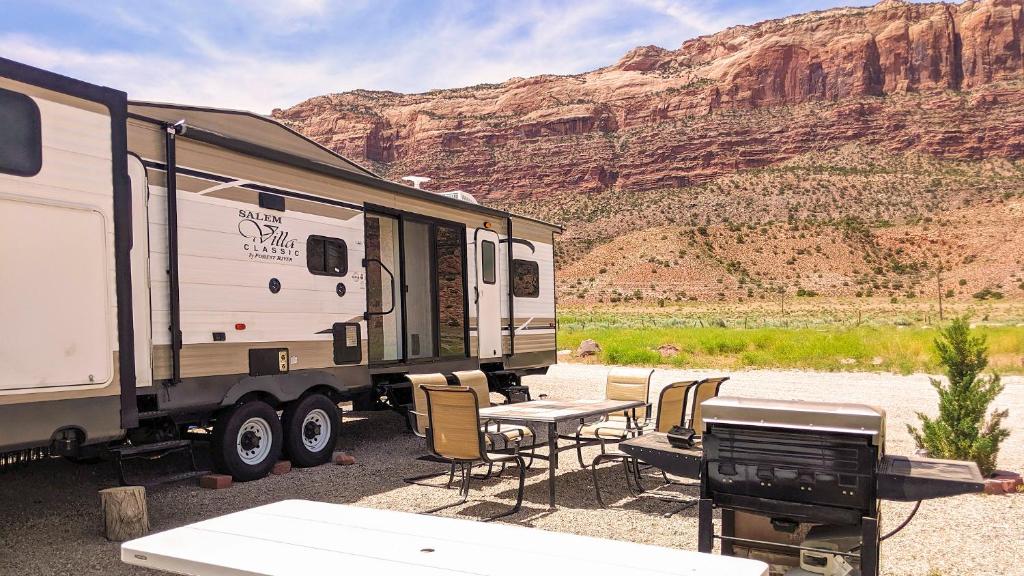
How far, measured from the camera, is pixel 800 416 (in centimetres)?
339

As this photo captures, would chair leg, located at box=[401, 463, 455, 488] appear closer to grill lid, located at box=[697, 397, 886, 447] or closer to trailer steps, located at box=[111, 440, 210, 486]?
trailer steps, located at box=[111, 440, 210, 486]

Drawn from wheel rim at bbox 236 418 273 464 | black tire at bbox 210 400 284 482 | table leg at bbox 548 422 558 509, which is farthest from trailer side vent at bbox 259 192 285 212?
table leg at bbox 548 422 558 509

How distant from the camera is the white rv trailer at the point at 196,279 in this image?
518 cm

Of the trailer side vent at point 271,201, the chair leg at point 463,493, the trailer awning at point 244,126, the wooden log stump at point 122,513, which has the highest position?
the trailer awning at point 244,126

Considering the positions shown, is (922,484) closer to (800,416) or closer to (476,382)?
(800,416)

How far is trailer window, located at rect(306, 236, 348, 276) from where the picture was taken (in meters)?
7.95

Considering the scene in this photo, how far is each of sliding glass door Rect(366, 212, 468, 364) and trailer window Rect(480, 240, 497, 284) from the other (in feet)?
1.37

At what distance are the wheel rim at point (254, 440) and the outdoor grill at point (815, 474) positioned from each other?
4800mm

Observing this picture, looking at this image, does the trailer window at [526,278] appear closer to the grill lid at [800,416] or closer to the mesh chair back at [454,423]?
the mesh chair back at [454,423]

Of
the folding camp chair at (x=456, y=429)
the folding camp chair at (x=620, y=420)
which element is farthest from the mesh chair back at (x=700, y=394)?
the folding camp chair at (x=456, y=429)

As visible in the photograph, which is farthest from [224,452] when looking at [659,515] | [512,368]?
[512,368]

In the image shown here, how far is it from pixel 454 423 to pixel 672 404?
170cm

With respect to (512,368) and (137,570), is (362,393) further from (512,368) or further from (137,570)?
(137,570)

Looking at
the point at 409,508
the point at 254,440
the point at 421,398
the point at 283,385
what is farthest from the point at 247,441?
the point at 409,508
